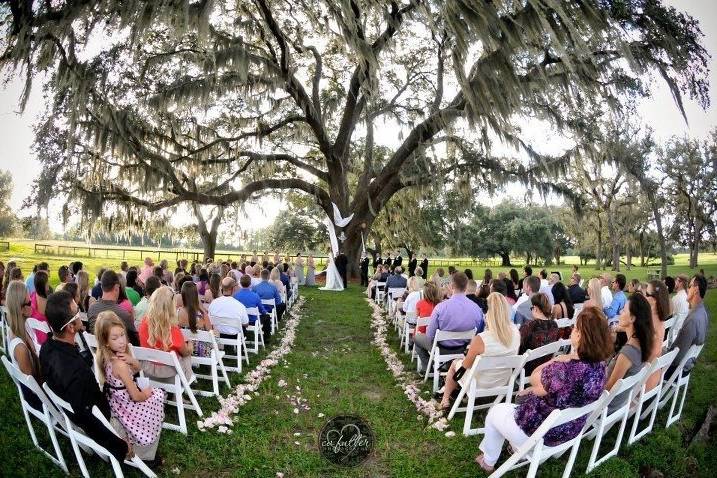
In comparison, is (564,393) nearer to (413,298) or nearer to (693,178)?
(413,298)

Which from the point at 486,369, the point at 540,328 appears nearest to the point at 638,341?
the point at 540,328

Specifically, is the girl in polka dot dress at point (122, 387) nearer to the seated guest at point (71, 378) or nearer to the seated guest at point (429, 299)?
the seated guest at point (71, 378)

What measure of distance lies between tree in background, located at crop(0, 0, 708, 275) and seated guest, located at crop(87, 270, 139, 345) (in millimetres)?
2670

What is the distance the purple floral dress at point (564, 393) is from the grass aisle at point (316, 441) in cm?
54

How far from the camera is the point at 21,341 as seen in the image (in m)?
3.13

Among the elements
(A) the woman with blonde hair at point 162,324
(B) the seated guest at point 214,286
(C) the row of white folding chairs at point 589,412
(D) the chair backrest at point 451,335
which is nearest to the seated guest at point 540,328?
(C) the row of white folding chairs at point 589,412

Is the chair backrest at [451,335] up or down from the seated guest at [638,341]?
down

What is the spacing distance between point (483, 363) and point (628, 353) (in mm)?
1135

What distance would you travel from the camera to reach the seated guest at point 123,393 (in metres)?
3.05

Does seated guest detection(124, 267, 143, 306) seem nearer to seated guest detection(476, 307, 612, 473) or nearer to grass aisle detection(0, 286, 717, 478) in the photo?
grass aisle detection(0, 286, 717, 478)

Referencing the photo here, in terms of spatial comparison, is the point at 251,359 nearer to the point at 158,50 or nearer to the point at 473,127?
the point at 473,127

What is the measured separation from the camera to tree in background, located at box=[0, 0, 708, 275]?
599 cm

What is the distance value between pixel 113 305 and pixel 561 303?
19.9 feet

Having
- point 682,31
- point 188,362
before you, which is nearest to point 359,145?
point 682,31
